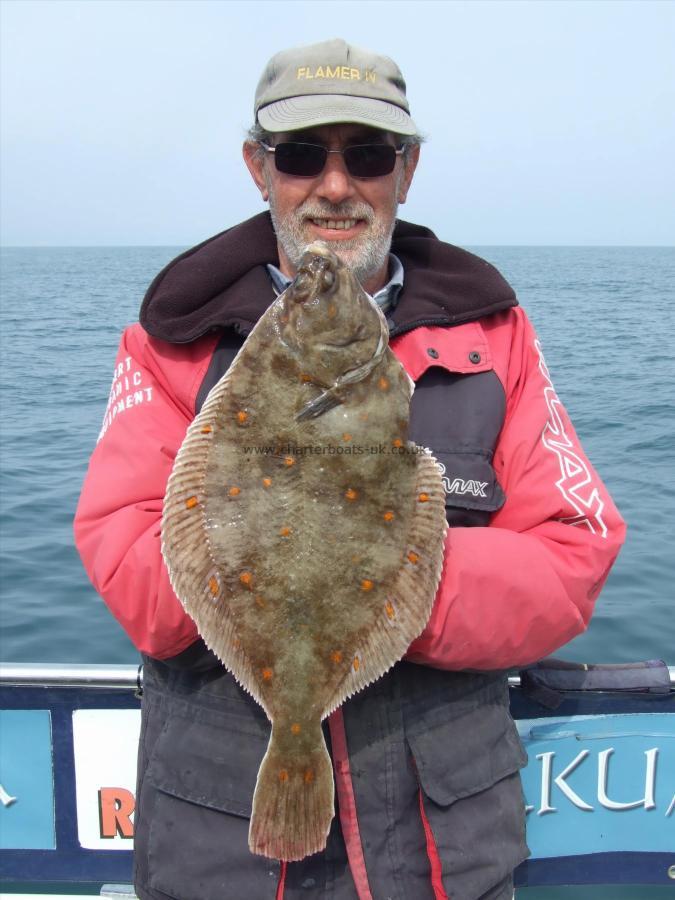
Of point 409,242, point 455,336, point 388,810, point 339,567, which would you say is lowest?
point 388,810

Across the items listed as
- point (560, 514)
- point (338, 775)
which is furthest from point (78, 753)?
point (560, 514)

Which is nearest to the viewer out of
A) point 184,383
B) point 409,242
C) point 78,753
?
point 184,383

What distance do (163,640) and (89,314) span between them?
3218 cm

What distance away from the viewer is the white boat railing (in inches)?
135

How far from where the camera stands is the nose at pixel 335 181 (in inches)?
109

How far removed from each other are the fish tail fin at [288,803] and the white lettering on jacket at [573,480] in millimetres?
979

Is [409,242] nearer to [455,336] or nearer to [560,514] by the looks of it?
[455,336]

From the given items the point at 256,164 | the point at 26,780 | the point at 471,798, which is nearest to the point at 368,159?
the point at 256,164

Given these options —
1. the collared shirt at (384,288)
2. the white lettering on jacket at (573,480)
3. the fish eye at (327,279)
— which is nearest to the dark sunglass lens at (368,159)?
the collared shirt at (384,288)

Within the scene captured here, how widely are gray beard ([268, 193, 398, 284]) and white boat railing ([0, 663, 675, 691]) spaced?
5.83 ft

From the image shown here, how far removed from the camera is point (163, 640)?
2.28 metres

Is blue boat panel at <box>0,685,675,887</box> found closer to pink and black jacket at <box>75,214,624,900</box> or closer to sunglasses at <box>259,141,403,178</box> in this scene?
pink and black jacket at <box>75,214,624,900</box>

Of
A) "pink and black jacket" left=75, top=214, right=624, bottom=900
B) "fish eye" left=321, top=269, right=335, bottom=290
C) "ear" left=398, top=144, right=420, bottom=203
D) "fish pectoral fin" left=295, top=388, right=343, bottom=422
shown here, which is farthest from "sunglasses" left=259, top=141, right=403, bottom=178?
"fish pectoral fin" left=295, top=388, right=343, bottom=422

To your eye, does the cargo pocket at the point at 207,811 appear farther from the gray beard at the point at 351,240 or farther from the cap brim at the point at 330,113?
the cap brim at the point at 330,113
